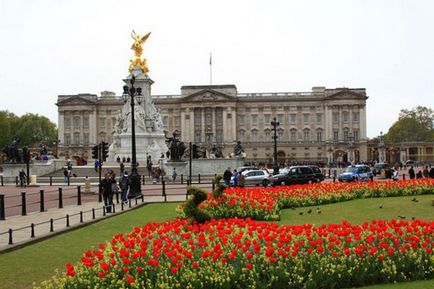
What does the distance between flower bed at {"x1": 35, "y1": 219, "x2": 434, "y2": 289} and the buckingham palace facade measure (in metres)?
119

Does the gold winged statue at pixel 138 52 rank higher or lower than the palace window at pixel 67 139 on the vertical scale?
higher

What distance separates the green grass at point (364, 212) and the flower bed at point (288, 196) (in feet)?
Result: 1.93

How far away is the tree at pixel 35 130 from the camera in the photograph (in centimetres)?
13862

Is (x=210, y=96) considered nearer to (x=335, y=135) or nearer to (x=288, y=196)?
(x=335, y=135)

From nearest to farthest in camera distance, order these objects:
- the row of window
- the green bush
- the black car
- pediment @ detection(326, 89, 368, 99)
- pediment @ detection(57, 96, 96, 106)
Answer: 1. the green bush
2. the black car
3. pediment @ detection(326, 89, 368, 99)
4. pediment @ detection(57, 96, 96, 106)
5. the row of window

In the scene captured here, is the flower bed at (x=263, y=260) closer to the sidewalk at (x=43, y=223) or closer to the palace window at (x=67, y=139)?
the sidewalk at (x=43, y=223)

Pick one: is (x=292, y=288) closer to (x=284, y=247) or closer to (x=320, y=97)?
(x=284, y=247)

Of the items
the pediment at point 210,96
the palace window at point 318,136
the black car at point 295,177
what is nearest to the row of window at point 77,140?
the pediment at point 210,96

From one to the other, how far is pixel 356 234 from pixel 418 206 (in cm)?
1082

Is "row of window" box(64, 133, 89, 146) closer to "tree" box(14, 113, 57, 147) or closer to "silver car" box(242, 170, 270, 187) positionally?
"tree" box(14, 113, 57, 147)

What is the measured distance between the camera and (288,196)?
2305 cm

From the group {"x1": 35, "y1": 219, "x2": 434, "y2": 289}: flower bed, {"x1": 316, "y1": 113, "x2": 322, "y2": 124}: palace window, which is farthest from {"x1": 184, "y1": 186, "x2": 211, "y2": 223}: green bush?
{"x1": 316, "y1": 113, "x2": 322, "y2": 124}: palace window

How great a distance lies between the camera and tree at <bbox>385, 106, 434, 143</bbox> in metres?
150

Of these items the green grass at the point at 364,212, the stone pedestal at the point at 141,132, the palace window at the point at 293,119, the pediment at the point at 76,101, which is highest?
the pediment at the point at 76,101
